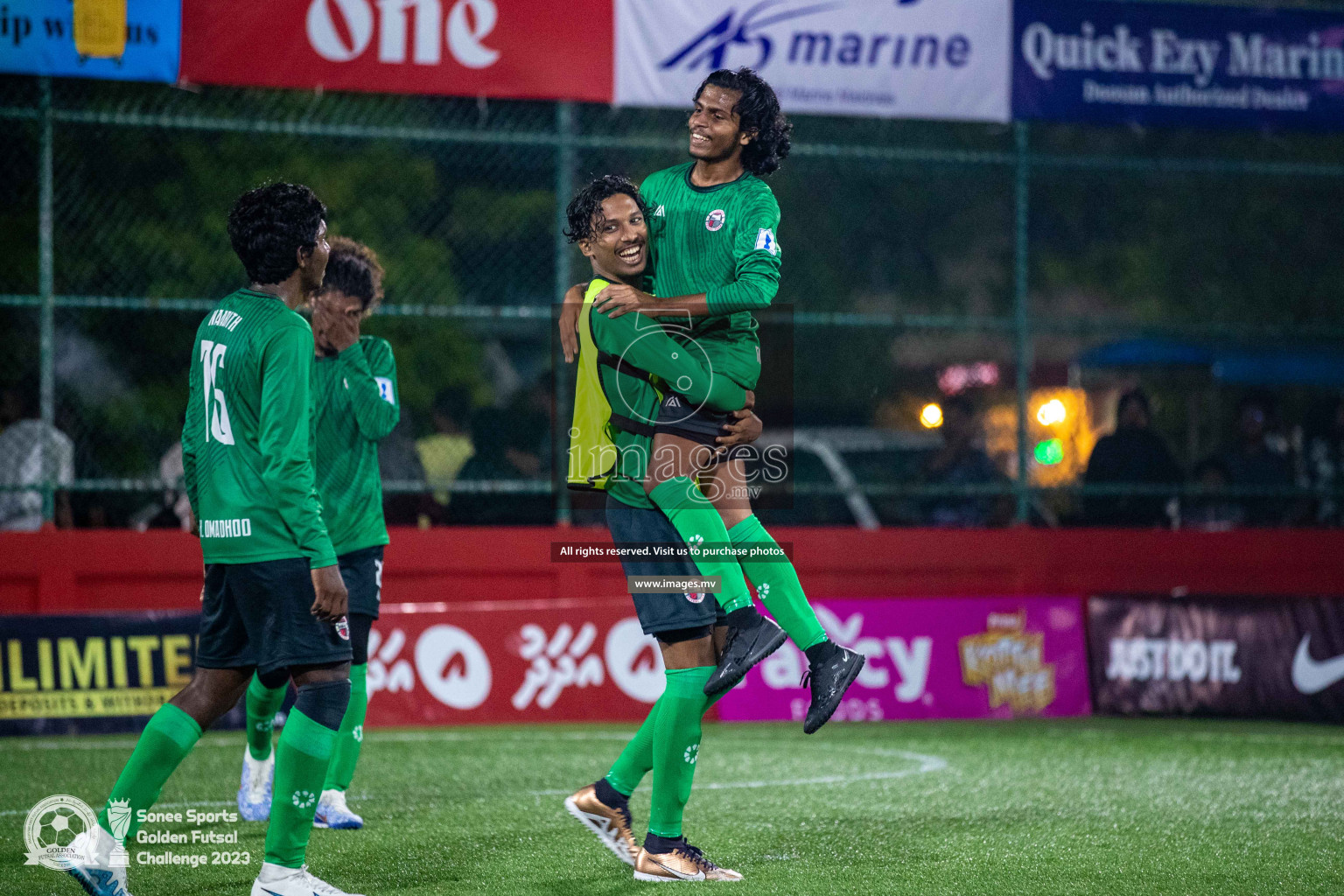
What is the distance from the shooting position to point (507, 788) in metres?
7.44

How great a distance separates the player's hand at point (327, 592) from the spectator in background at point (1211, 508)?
896cm

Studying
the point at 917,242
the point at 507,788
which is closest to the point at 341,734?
the point at 507,788

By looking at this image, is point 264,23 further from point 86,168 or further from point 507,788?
point 507,788

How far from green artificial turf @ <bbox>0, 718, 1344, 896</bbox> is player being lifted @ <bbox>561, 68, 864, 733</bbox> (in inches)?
31.5

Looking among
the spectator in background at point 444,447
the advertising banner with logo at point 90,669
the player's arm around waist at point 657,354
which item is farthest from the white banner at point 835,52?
the player's arm around waist at point 657,354

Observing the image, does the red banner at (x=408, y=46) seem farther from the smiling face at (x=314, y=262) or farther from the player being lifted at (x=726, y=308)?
the smiling face at (x=314, y=262)

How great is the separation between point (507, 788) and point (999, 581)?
17.3ft

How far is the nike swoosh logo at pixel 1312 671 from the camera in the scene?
10.2 m

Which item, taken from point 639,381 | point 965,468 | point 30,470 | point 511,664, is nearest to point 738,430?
point 639,381

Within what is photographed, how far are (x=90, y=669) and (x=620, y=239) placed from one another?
571 centimetres

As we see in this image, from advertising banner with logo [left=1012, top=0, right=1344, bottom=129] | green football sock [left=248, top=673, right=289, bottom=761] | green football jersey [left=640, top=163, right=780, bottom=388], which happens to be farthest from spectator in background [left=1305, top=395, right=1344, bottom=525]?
green football sock [left=248, top=673, right=289, bottom=761]

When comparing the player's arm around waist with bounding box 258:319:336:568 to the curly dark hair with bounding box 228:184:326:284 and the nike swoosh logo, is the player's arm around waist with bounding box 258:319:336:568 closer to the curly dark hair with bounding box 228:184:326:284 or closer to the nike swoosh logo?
the curly dark hair with bounding box 228:184:326:284

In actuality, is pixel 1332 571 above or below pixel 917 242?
below

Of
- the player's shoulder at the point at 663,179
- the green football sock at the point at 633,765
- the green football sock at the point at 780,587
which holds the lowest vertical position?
the green football sock at the point at 633,765
